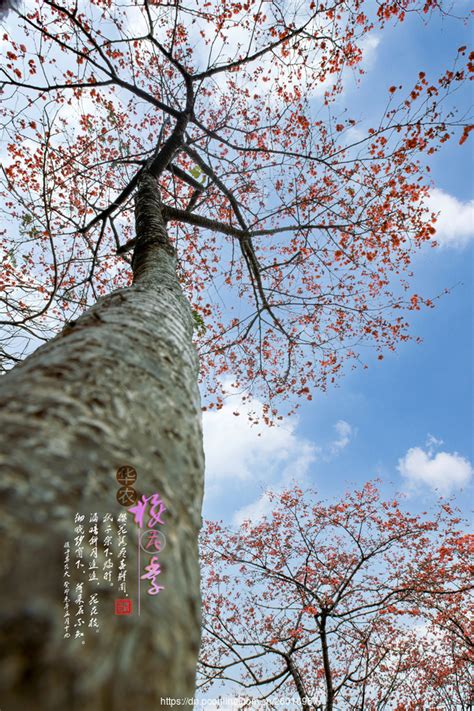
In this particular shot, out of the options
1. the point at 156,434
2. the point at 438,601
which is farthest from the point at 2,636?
the point at 438,601

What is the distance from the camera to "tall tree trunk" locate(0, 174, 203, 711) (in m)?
0.59

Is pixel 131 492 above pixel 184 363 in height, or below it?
below

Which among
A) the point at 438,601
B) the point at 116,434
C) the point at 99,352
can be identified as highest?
the point at 99,352

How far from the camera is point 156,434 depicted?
110cm

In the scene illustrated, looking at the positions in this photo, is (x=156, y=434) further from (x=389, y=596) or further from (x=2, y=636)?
(x=389, y=596)

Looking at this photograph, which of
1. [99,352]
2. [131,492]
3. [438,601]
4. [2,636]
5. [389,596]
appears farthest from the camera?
[438,601]

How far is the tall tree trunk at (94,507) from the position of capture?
1.94 feet

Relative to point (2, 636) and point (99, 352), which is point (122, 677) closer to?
point (2, 636)

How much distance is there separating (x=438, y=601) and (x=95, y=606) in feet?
36.9

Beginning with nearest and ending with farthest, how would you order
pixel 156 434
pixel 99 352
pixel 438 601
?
pixel 156 434 < pixel 99 352 < pixel 438 601

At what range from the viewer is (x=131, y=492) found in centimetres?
90

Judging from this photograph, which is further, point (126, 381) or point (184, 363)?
point (184, 363)

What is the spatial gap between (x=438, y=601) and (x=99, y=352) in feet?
36.9

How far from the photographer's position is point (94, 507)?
0.82m
